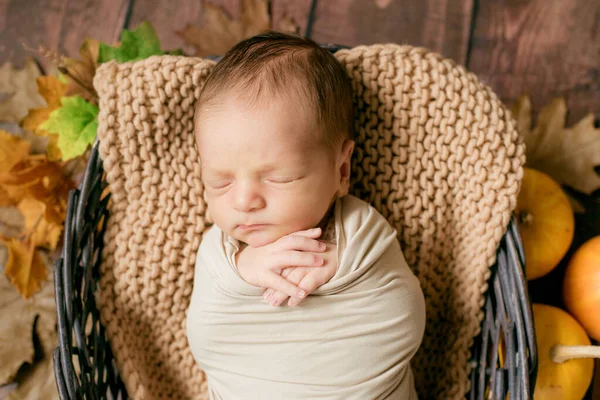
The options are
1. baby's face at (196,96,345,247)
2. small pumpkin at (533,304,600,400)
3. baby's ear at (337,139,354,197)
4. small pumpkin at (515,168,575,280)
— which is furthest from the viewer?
small pumpkin at (515,168,575,280)

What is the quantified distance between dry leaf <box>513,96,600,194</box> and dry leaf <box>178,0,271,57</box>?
0.73 metres

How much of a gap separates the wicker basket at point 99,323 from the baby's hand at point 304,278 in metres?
0.33

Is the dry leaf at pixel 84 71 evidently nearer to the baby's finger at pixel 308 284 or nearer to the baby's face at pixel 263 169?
the baby's face at pixel 263 169

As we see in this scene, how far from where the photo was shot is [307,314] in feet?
3.27

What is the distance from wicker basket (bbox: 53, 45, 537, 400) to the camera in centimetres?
97

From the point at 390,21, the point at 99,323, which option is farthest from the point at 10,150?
the point at 390,21

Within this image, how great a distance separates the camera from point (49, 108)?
54.4 inches

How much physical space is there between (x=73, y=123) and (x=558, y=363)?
1.13 metres

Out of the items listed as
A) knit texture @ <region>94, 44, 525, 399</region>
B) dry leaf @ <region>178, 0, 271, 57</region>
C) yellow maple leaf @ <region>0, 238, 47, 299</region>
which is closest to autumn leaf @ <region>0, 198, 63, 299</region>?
yellow maple leaf @ <region>0, 238, 47, 299</region>

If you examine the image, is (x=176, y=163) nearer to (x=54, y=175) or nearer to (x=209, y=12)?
(x=54, y=175)

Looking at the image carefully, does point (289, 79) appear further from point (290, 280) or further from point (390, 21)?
point (390, 21)

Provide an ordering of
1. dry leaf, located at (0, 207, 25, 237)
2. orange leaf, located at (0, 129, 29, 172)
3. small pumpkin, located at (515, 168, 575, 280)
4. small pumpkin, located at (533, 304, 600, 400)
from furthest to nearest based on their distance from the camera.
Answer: dry leaf, located at (0, 207, 25, 237) → orange leaf, located at (0, 129, 29, 172) → small pumpkin, located at (515, 168, 575, 280) → small pumpkin, located at (533, 304, 600, 400)

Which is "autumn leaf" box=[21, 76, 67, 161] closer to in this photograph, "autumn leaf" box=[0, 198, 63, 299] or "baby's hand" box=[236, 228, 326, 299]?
"autumn leaf" box=[0, 198, 63, 299]

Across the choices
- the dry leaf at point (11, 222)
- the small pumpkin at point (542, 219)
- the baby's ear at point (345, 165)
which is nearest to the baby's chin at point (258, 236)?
the baby's ear at point (345, 165)
